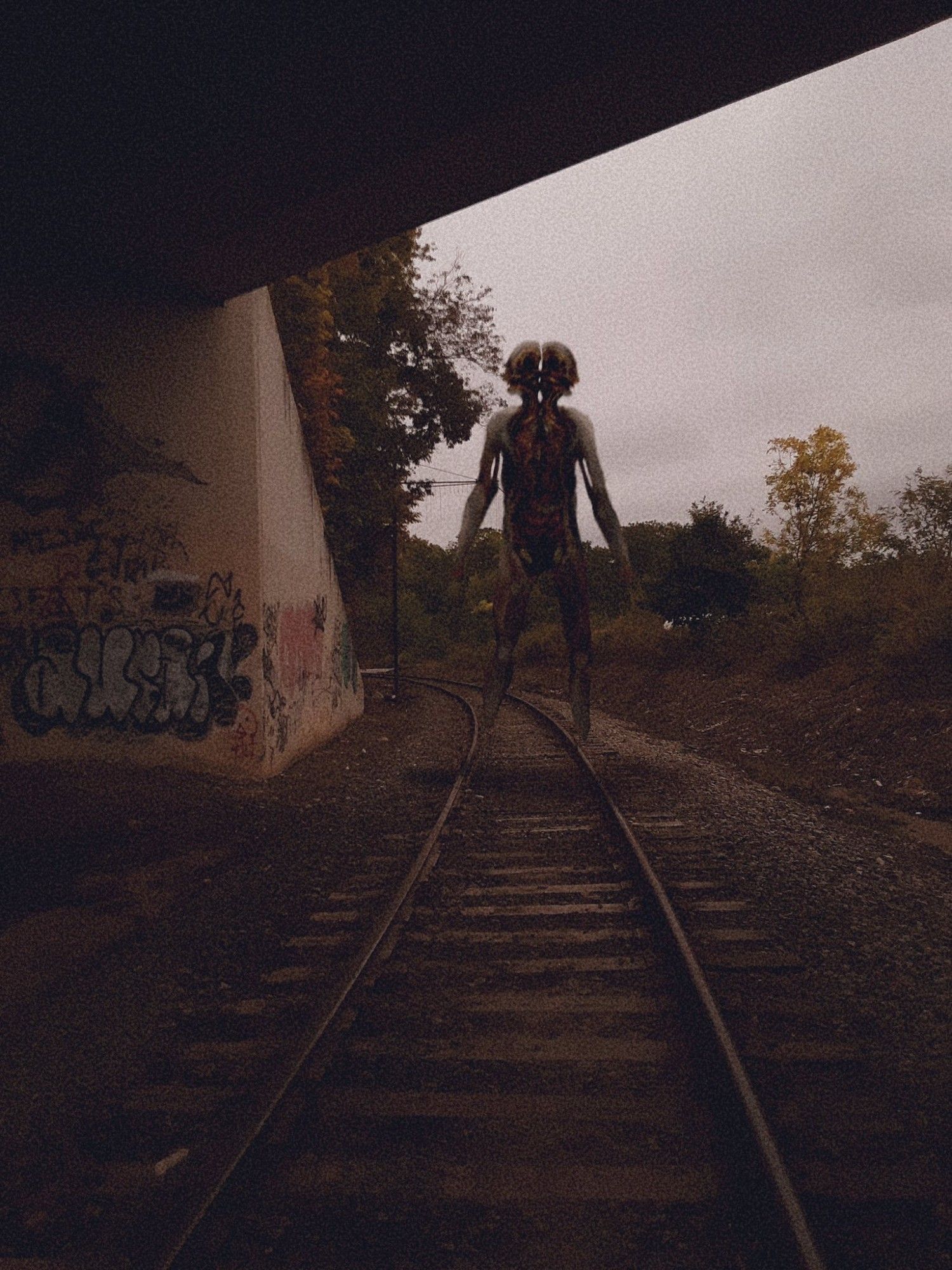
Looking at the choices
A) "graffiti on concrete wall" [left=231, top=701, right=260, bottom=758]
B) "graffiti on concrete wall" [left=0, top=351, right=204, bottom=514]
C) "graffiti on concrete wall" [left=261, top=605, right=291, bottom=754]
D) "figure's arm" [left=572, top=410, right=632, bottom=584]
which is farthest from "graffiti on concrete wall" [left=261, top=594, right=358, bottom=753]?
"figure's arm" [left=572, top=410, right=632, bottom=584]

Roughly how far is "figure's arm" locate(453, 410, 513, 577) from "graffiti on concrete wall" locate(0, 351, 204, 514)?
151 inches

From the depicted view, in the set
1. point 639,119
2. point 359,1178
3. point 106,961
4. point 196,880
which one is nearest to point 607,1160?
point 359,1178

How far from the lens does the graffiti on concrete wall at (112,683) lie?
802 cm

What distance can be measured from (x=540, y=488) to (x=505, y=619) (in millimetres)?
1269

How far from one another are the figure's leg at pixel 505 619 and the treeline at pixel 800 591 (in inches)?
42.3

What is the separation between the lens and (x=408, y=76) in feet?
15.5

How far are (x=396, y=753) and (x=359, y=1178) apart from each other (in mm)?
8420

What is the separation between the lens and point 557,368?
20.5 ft

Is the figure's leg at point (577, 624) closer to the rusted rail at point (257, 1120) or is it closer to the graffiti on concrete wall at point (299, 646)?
the rusted rail at point (257, 1120)

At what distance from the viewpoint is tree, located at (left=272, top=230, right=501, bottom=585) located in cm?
1382

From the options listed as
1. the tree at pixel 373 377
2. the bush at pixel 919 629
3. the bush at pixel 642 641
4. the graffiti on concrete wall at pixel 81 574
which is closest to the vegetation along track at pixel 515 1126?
the graffiti on concrete wall at pixel 81 574

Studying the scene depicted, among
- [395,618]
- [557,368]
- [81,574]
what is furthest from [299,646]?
[395,618]

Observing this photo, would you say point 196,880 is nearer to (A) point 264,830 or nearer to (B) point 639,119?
(A) point 264,830

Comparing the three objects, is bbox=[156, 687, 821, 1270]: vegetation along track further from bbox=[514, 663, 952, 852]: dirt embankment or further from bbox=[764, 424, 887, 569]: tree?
bbox=[764, 424, 887, 569]: tree
